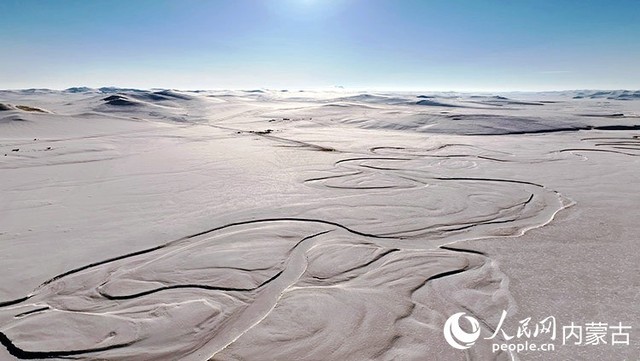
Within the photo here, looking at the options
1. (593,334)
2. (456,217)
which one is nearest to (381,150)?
(456,217)

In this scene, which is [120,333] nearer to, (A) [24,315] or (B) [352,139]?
(A) [24,315]
